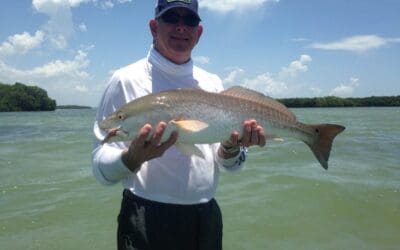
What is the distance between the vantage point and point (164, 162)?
3514 mm

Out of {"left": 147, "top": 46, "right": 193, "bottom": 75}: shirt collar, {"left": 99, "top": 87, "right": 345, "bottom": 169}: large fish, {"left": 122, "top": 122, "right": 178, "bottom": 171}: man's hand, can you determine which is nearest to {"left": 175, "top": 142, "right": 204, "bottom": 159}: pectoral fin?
{"left": 99, "top": 87, "right": 345, "bottom": 169}: large fish

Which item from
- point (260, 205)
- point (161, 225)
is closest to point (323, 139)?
point (161, 225)

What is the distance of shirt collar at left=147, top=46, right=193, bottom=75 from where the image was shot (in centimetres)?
365

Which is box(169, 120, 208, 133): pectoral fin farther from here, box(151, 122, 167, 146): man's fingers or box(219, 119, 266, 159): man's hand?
box(219, 119, 266, 159): man's hand

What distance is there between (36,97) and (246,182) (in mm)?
133033

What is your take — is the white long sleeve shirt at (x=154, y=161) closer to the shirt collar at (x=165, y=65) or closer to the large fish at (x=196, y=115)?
the shirt collar at (x=165, y=65)

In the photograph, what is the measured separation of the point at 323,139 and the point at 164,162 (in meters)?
1.56

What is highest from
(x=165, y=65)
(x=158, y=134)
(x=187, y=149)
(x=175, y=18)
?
(x=175, y=18)

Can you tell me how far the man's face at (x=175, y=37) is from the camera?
12.1 ft

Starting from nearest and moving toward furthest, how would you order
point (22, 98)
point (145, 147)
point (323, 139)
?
point (145, 147) → point (323, 139) → point (22, 98)

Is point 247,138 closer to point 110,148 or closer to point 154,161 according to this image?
point 154,161

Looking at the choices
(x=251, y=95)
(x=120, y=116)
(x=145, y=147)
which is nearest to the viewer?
(x=145, y=147)

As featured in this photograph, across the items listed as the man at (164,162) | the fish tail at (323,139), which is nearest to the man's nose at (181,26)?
the man at (164,162)

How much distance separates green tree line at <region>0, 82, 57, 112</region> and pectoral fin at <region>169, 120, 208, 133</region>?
134 m
